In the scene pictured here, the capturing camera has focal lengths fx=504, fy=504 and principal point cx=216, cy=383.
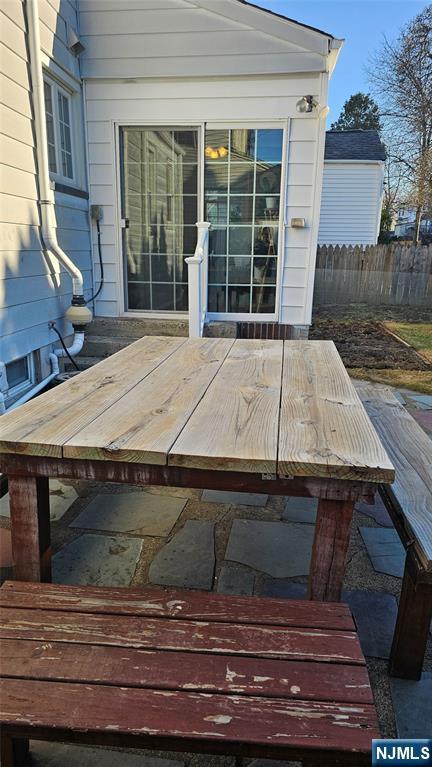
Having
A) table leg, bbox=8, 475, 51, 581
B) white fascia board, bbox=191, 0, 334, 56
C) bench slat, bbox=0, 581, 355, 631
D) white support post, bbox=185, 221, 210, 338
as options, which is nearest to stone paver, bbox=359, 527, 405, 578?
bench slat, bbox=0, 581, 355, 631

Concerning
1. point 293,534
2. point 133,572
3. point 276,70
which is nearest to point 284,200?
point 276,70

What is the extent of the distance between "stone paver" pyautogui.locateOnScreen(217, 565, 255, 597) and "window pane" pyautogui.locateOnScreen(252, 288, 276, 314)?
11.8 feet

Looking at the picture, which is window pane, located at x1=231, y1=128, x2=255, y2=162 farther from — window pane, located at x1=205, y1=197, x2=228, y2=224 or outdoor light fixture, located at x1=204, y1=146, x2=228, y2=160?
window pane, located at x1=205, y1=197, x2=228, y2=224

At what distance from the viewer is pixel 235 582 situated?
188cm

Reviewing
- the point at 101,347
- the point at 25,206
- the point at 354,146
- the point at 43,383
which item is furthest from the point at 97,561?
the point at 354,146

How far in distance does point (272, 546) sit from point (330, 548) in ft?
3.13

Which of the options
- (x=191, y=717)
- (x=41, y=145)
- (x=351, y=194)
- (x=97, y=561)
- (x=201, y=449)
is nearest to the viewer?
(x=191, y=717)

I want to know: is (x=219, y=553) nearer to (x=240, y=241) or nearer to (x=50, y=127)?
(x=240, y=241)

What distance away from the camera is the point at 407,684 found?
1443 mm

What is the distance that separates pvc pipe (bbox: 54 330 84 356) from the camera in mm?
4301

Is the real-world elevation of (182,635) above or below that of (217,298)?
below

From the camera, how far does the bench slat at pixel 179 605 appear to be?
1142 millimetres

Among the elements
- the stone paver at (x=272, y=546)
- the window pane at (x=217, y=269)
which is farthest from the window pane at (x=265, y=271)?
the stone paver at (x=272, y=546)

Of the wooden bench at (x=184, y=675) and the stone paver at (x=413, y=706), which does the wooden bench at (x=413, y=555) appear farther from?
the wooden bench at (x=184, y=675)
